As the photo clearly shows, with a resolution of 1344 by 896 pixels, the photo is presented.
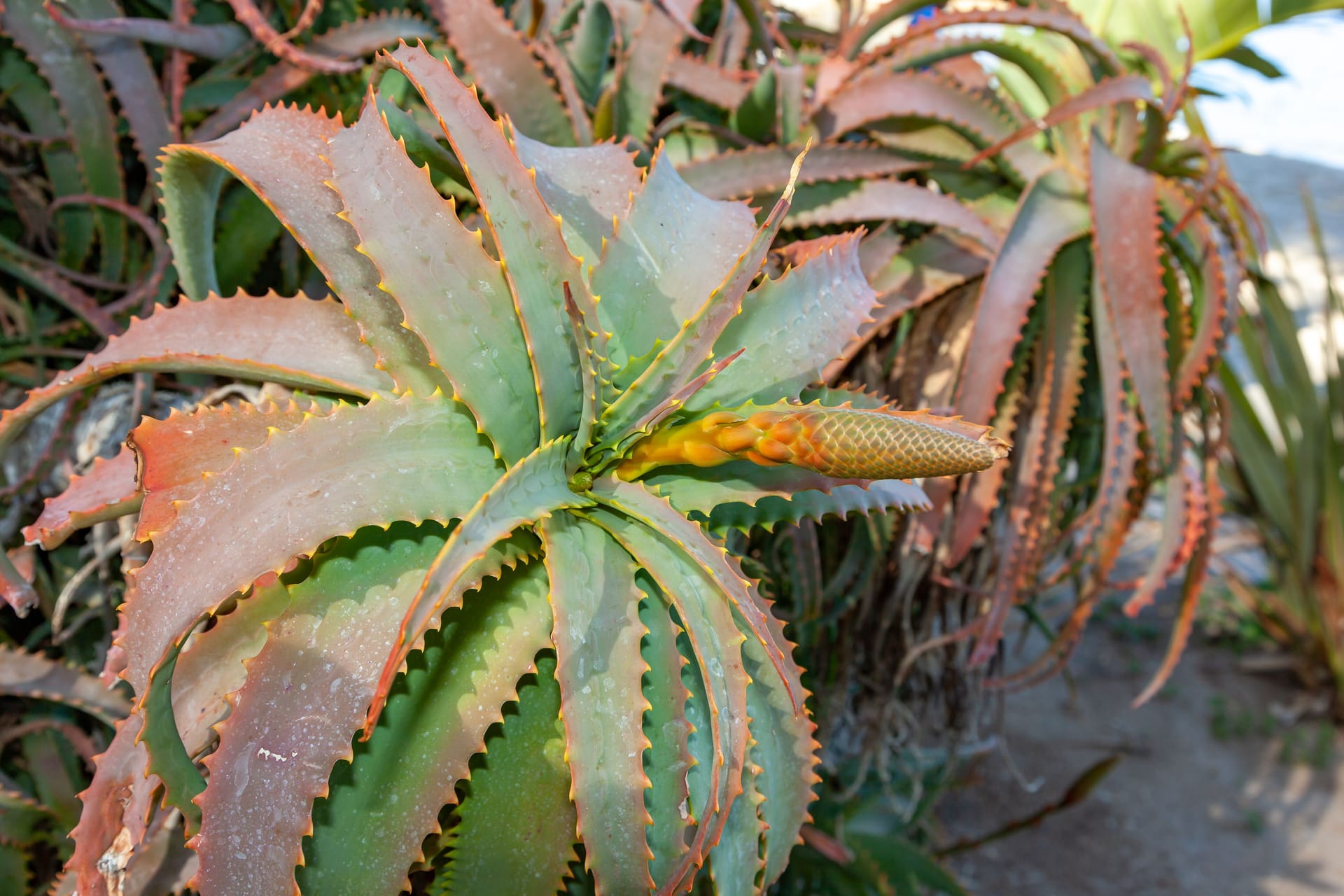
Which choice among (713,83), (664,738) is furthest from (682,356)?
(713,83)

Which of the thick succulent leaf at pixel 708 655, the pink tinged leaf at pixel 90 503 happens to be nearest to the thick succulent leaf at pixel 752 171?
the thick succulent leaf at pixel 708 655

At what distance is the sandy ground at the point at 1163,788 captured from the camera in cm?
196

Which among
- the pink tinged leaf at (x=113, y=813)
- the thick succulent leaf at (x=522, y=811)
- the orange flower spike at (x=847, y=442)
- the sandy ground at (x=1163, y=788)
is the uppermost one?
the orange flower spike at (x=847, y=442)

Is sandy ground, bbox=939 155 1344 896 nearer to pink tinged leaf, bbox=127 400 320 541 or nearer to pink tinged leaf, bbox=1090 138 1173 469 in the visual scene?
pink tinged leaf, bbox=1090 138 1173 469

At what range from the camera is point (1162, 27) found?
1.00m

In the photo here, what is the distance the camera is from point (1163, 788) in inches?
86.5

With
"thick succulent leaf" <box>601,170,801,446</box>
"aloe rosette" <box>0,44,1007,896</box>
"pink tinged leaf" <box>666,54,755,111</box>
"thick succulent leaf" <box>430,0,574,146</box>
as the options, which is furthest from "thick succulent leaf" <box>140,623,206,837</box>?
"pink tinged leaf" <box>666,54,755,111</box>

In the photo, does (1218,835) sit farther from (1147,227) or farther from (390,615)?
(390,615)

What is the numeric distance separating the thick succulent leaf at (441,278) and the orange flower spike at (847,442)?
0.10 meters

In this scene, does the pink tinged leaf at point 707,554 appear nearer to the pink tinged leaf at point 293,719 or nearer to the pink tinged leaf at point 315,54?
the pink tinged leaf at point 293,719

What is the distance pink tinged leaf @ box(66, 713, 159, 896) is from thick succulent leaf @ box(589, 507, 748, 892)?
0.28 metres

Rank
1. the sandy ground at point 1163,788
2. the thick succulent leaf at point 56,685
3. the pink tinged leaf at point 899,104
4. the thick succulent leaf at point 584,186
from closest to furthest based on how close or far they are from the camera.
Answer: the thick succulent leaf at point 584,186 < the thick succulent leaf at point 56,685 < the pink tinged leaf at point 899,104 < the sandy ground at point 1163,788

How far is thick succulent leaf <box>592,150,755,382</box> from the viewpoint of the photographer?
55 cm

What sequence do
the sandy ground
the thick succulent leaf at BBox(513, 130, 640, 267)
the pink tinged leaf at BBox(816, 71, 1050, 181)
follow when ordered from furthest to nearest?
the sandy ground < the pink tinged leaf at BBox(816, 71, 1050, 181) < the thick succulent leaf at BBox(513, 130, 640, 267)
